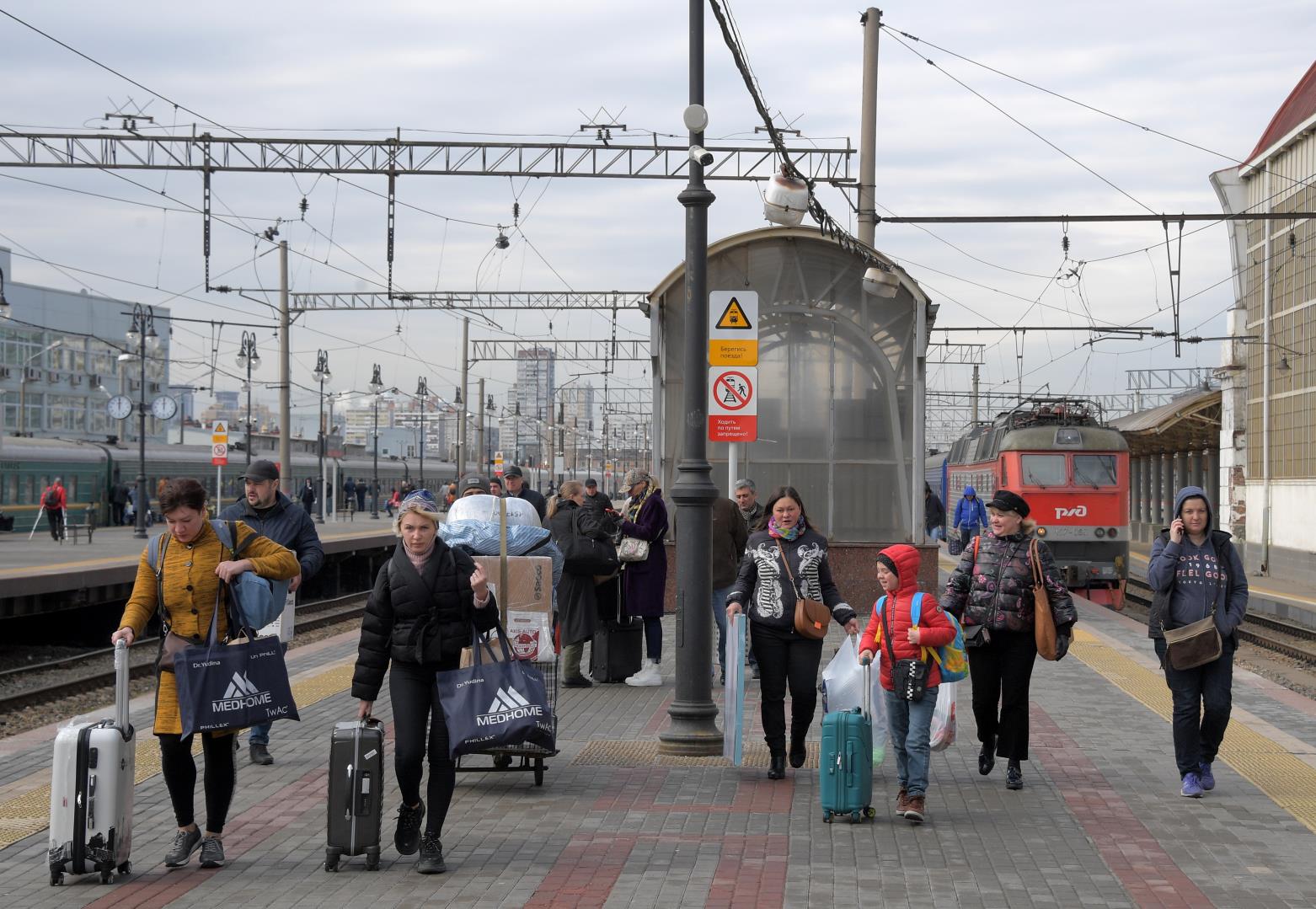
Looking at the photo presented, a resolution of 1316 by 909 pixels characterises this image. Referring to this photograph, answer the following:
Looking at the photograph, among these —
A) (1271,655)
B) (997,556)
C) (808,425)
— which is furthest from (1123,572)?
(997,556)

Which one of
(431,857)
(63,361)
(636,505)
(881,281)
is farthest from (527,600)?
(63,361)

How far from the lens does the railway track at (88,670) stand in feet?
51.6

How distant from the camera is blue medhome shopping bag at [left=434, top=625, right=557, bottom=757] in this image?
7.11m

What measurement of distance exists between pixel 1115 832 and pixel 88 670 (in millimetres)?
15002

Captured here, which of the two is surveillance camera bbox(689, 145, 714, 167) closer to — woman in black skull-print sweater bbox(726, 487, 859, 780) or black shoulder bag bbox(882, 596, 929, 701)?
woman in black skull-print sweater bbox(726, 487, 859, 780)

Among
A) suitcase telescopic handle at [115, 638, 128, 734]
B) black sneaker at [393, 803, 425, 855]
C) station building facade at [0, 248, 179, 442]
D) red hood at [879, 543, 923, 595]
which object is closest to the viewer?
suitcase telescopic handle at [115, 638, 128, 734]

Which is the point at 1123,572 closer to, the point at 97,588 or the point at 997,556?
the point at 97,588

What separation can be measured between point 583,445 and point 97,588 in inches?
6816

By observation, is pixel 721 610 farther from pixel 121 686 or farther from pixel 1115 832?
pixel 121 686

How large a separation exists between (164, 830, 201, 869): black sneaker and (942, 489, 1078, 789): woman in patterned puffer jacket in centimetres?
436

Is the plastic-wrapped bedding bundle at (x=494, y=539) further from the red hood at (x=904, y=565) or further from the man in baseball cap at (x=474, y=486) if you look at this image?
the red hood at (x=904, y=565)

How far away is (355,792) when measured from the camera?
279 inches

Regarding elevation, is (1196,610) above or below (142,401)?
below

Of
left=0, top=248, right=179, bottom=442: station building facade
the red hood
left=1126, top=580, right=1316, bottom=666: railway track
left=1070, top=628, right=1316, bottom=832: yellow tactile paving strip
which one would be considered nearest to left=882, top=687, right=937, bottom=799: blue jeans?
the red hood
